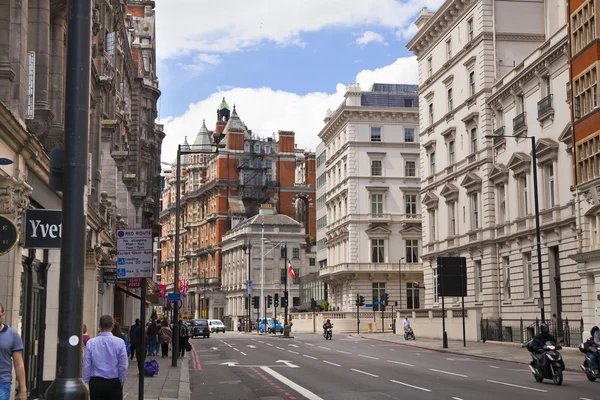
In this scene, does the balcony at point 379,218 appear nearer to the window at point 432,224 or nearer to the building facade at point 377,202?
the building facade at point 377,202

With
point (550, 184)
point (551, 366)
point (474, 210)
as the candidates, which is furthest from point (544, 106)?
point (551, 366)

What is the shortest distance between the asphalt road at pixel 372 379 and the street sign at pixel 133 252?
21.8 ft

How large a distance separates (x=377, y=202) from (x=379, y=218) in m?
1.72

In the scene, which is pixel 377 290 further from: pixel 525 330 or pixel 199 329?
pixel 525 330

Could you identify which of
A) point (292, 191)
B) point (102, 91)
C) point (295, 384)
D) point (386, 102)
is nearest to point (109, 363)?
point (295, 384)

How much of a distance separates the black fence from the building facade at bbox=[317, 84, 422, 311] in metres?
32.6

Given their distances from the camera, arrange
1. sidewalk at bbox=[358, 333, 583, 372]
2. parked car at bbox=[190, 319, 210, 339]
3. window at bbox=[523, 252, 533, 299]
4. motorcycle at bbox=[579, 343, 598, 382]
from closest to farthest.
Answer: motorcycle at bbox=[579, 343, 598, 382] → sidewalk at bbox=[358, 333, 583, 372] → window at bbox=[523, 252, 533, 299] → parked car at bbox=[190, 319, 210, 339]

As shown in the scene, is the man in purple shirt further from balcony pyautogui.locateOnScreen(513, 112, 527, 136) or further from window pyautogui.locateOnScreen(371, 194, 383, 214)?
window pyautogui.locateOnScreen(371, 194, 383, 214)

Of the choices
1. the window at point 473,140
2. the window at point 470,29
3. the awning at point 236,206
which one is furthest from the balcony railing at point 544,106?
the awning at point 236,206

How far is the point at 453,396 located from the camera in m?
19.1

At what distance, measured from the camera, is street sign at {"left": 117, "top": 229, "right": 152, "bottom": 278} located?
557 inches

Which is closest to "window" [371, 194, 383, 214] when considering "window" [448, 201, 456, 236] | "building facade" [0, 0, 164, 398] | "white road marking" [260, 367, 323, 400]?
"window" [448, 201, 456, 236]

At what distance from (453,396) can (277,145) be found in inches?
4728

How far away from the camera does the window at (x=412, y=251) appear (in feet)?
279
